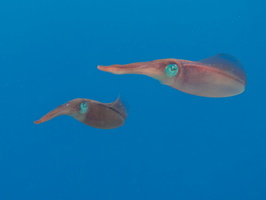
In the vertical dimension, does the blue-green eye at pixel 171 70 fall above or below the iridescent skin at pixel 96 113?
above

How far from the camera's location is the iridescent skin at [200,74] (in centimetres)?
197

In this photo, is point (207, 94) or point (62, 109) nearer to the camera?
point (207, 94)

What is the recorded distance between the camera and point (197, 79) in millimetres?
2104

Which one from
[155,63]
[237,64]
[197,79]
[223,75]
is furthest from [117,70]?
[237,64]

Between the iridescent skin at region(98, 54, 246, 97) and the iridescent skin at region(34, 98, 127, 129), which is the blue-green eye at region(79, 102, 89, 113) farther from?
the iridescent skin at region(98, 54, 246, 97)

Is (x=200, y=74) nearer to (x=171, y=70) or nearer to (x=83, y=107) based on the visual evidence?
(x=171, y=70)

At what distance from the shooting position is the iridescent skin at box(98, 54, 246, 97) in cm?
197

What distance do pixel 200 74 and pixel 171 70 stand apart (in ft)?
0.69

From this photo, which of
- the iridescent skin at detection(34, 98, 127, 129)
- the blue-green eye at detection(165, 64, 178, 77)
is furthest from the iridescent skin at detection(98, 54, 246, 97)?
the iridescent skin at detection(34, 98, 127, 129)

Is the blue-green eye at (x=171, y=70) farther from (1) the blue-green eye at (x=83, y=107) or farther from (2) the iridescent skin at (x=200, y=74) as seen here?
(1) the blue-green eye at (x=83, y=107)

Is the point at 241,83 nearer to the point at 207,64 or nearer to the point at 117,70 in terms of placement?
the point at 207,64

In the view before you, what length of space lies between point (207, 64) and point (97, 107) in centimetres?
99

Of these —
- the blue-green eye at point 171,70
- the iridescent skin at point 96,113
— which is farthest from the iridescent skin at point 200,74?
the iridescent skin at point 96,113

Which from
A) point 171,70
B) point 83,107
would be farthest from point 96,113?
point 171,70
